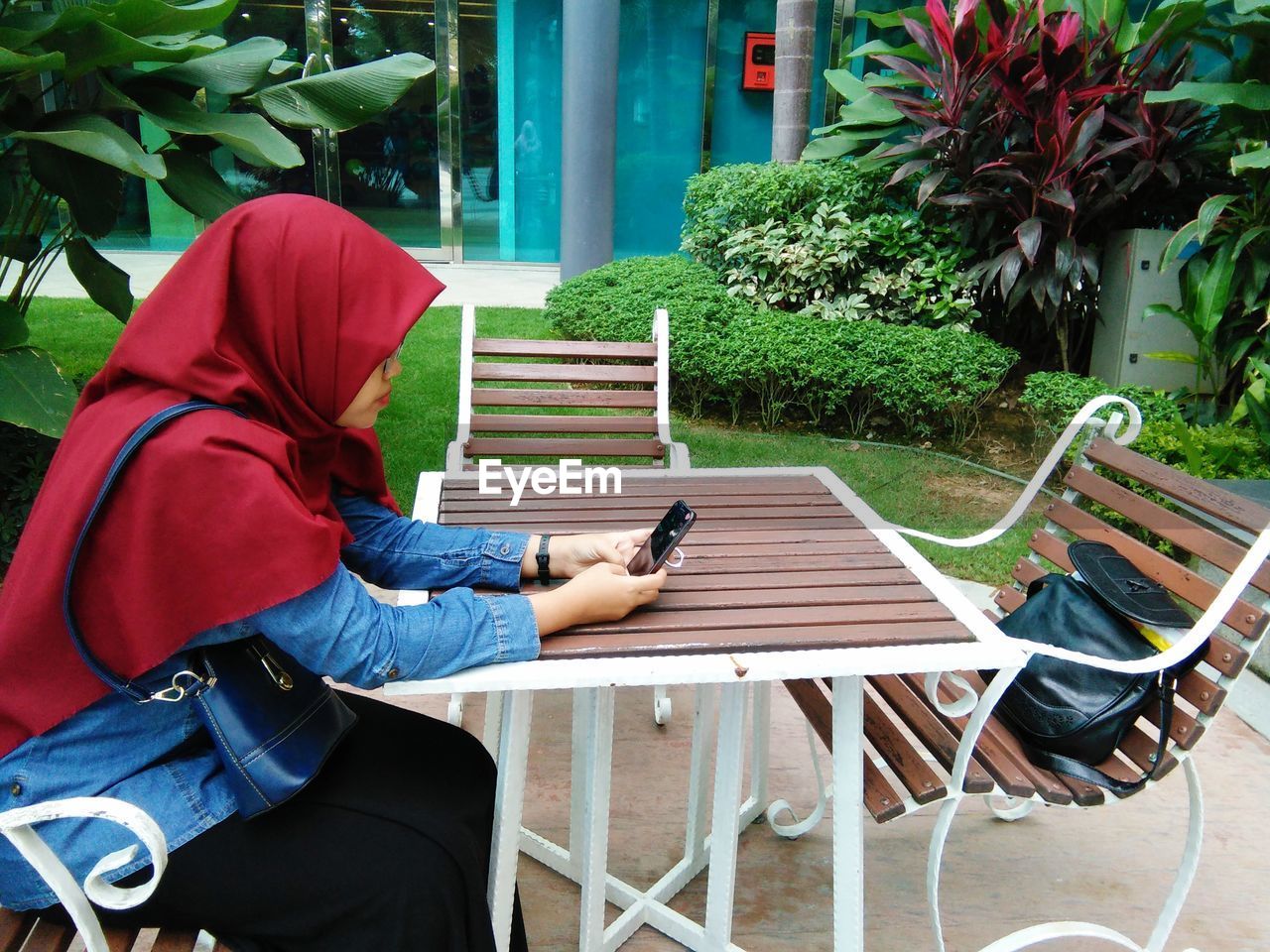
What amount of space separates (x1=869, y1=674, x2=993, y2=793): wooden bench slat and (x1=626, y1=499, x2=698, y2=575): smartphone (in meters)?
0.69

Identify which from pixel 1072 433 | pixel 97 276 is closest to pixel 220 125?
pixel 97 276

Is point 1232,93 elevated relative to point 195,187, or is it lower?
elevated

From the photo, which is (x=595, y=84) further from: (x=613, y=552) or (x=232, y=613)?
(x=232, y=613)

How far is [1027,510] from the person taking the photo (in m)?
5.41

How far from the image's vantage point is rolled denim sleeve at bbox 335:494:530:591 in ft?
6.42

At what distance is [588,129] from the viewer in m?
8.14

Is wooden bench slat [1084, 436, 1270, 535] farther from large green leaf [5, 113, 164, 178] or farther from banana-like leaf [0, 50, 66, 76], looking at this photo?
banana-like leaf [0, 50, 66, 76]

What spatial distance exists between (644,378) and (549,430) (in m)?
0.40

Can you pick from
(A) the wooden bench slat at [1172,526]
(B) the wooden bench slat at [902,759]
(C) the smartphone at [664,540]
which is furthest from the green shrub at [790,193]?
(C) the smartphone at [664,540]

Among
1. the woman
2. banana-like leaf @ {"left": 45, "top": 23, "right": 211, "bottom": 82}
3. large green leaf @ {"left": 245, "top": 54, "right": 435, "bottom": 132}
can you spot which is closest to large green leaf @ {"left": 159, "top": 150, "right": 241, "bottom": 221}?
large green leaf @ {"left": 245, "top": 54, "right": 435, "bottom": 132}

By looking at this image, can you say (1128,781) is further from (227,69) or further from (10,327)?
(227,69)

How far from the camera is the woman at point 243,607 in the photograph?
4.42 ft

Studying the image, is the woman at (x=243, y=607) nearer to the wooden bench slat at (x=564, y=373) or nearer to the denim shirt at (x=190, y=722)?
the denim shirt at (x=190, y=722)

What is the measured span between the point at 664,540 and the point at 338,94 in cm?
277
